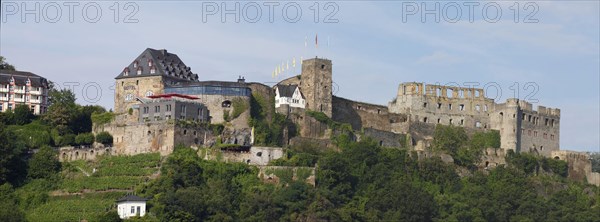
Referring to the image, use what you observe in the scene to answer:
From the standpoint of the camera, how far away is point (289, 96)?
88688 mm

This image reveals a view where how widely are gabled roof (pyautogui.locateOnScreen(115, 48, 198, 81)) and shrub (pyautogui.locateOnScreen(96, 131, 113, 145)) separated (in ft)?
17.5

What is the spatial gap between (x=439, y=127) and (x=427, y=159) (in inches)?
258

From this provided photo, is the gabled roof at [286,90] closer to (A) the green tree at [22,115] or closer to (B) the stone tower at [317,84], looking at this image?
(B) the stone tower at [317,84]

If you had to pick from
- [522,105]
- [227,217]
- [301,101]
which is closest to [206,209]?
[227,217]

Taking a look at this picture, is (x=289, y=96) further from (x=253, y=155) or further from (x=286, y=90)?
(x=253, y=155)

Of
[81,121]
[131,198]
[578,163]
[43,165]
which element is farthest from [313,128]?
[578,163]

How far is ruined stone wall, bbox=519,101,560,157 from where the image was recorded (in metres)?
95.0

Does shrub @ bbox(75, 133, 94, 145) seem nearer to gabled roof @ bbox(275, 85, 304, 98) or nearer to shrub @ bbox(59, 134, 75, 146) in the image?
shrub @ bbox(59, 134, 75, 146)

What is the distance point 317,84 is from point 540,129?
17.1 metres

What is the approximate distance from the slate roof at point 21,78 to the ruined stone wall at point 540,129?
1292 inches

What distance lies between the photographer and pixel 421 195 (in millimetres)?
79188

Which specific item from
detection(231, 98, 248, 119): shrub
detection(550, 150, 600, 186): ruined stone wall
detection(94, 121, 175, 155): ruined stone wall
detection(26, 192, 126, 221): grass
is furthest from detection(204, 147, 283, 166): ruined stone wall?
detection(550, 150, 600, 186): ruined stone wall

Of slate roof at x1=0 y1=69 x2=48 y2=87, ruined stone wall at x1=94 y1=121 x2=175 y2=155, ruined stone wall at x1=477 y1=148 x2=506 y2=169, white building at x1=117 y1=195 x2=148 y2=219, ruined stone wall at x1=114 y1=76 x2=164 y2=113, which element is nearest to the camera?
white building at x1=117 y1=195 x2=148 y2=219

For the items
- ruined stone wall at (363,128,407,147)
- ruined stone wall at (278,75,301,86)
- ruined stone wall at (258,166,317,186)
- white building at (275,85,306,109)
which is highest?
ruined stone wall at (278,75,301,86)
